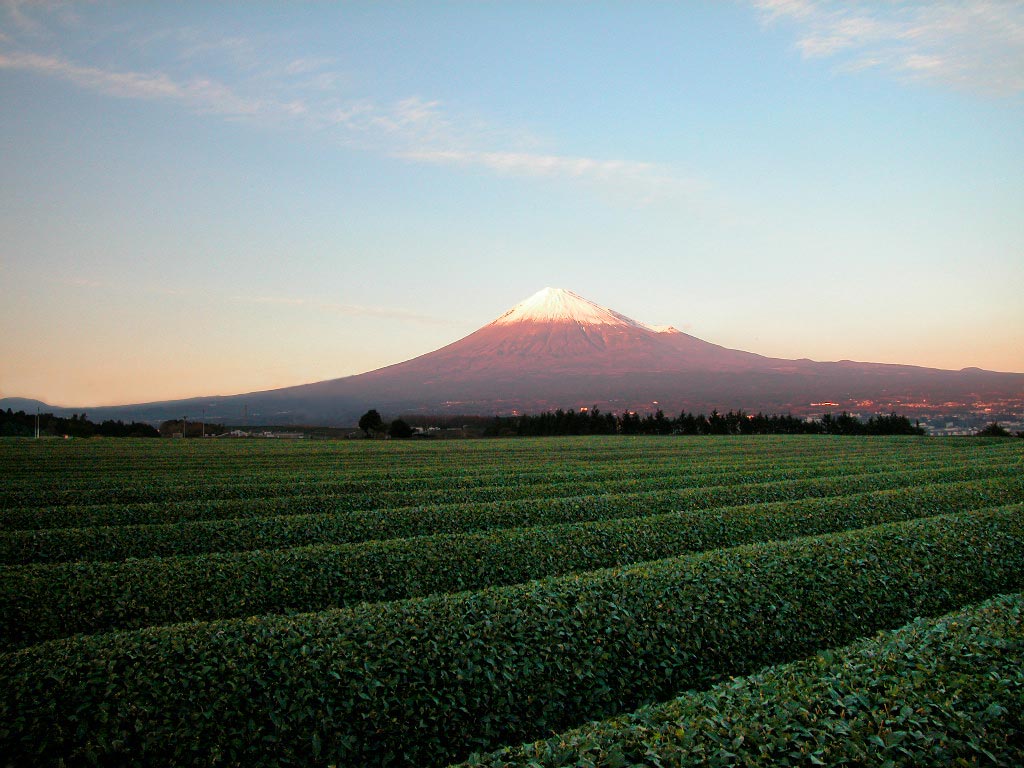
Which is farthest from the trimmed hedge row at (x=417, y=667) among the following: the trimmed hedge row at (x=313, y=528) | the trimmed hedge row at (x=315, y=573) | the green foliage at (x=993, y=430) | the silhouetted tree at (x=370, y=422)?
the silhouetted tree at (x=370, y=422)

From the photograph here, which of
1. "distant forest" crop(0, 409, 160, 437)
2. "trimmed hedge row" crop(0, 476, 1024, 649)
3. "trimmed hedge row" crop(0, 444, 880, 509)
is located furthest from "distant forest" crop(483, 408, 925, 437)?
"trimmed hedge row" crop(0, 476, 1024, 649)

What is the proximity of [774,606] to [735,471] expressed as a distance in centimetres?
2080

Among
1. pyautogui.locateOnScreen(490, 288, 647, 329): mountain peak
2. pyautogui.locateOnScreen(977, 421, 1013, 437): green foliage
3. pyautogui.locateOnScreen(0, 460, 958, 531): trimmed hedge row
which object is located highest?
pyautogui.locateOnScreen(490, 288, 647, 329): mountain peak

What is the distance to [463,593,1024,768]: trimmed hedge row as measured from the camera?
4.33 metres

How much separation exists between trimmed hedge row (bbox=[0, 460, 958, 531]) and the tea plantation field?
3.10 m

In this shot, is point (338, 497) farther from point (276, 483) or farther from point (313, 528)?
point (313, 528)

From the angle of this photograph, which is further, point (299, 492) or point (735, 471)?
point (735, 471)

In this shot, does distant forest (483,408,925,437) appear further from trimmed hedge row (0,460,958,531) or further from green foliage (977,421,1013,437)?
trimmed hedge row (0,460,958,531)

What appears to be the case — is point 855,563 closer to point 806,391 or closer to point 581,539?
point 581,539

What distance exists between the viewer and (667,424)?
317 feet

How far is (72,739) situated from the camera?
18.6 feet

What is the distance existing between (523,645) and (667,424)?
92.2 m

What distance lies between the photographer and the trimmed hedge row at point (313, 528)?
45.0 ft

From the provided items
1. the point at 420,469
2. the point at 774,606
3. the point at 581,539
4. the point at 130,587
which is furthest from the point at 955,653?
the point at 420,469
